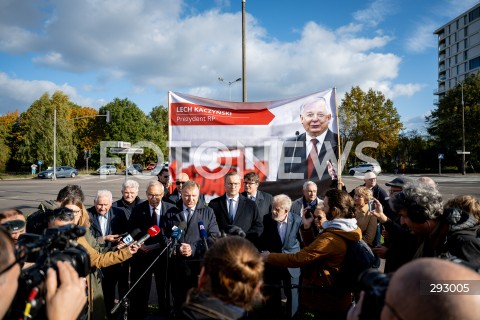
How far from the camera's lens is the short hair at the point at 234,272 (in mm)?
1525

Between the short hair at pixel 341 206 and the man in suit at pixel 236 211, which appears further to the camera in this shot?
the man in suit at pixel 236 211

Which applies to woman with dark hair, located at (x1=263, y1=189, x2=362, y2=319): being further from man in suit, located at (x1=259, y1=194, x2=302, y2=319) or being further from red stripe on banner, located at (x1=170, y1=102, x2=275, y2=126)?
red stripe on banner, located at (x1=170, y1=102, x2=275, y2=126)

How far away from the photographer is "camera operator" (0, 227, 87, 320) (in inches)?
51.2

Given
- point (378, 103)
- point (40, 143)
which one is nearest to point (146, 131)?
point (40, 143)

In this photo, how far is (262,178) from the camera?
6340 mm

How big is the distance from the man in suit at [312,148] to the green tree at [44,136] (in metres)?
43.6

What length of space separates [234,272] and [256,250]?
20 centimetres

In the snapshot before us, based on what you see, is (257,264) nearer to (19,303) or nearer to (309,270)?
(19,303)

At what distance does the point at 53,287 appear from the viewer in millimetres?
1451

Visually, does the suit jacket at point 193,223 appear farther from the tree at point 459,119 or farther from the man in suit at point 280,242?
the tree at point 459,119

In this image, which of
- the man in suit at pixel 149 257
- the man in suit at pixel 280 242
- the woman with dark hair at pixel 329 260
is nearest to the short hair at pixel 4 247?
the woman with dark hair at pixel 329 260

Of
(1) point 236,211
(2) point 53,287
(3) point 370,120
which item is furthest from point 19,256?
(3) point 370,120

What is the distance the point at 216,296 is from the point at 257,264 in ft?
0.83

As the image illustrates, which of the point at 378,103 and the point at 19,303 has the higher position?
the point at 378,103
